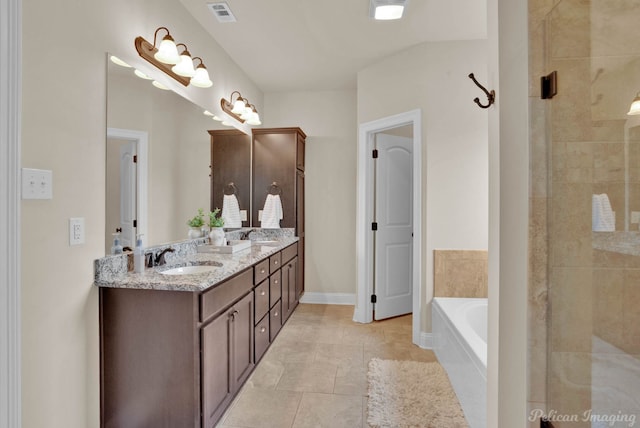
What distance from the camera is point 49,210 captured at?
140 cm

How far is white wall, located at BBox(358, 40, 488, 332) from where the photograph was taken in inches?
117

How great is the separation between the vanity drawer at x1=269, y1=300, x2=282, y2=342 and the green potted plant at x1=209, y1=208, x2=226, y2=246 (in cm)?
73

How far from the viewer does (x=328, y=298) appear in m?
4.32

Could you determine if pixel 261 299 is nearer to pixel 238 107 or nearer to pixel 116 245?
pixel 116 245

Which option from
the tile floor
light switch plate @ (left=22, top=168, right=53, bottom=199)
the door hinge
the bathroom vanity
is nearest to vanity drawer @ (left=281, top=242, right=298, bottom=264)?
the tile floor

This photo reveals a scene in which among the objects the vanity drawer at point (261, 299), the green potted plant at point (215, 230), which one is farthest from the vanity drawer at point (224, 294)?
the green potted plant at point (215, 230)

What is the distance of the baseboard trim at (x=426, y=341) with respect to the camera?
299cm

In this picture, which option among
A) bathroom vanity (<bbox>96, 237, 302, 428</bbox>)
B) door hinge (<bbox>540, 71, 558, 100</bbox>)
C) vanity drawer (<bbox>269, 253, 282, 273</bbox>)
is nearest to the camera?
door hinge (<bbox>540, 71, 558, 100</bbox>)

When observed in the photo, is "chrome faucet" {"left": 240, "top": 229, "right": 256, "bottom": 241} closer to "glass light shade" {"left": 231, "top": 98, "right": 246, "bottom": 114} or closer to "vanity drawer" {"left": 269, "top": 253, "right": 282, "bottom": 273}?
"vanity drawer" {"left": 269, "top": 253, "right": 282, "bottom": 273}

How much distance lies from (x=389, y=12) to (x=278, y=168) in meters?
1.98

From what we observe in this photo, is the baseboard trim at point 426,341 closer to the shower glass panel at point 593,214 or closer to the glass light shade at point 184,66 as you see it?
the shower glass panel at point 593,214

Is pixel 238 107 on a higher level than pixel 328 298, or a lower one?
higher

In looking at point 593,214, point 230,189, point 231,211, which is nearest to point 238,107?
point 230,189

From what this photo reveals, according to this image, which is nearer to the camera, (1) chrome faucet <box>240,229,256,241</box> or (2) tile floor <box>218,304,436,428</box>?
(2) tile floor <box>218,304,436,428</box>
